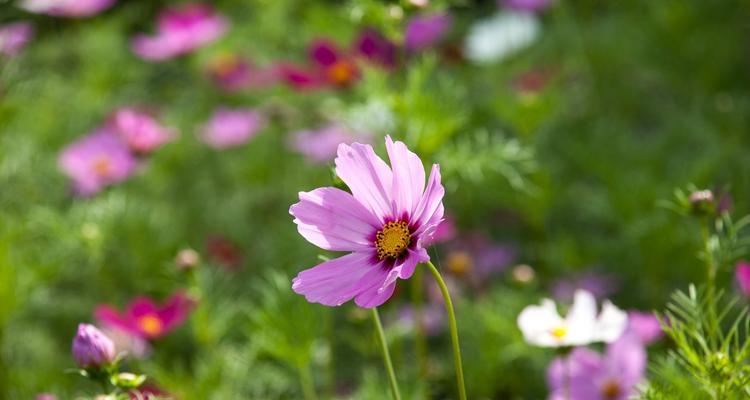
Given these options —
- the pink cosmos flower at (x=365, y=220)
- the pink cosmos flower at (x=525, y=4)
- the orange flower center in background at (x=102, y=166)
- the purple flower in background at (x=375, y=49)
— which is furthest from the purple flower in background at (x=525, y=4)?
the pink cosmos flower at (x=365, y=220)

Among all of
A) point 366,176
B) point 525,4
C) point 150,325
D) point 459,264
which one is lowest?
point 150,325

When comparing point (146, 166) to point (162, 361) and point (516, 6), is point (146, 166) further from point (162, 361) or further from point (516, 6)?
point (516, 6)

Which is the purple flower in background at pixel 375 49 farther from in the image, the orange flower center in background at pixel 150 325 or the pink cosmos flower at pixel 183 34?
the orange flower center in background at pixel 150 325

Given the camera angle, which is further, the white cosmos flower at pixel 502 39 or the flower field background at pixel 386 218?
the white cosmos flower at pixel 502 39

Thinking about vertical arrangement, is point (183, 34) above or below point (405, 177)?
below

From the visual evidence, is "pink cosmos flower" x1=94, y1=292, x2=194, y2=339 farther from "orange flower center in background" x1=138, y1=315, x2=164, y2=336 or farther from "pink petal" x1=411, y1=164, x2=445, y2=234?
→ "pink petal" x1=411, y1=164, x2=445, y2=234

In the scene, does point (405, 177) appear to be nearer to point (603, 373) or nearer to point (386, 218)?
point (386, 218)

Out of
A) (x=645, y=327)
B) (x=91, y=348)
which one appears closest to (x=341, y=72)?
(x=645, y=327)
